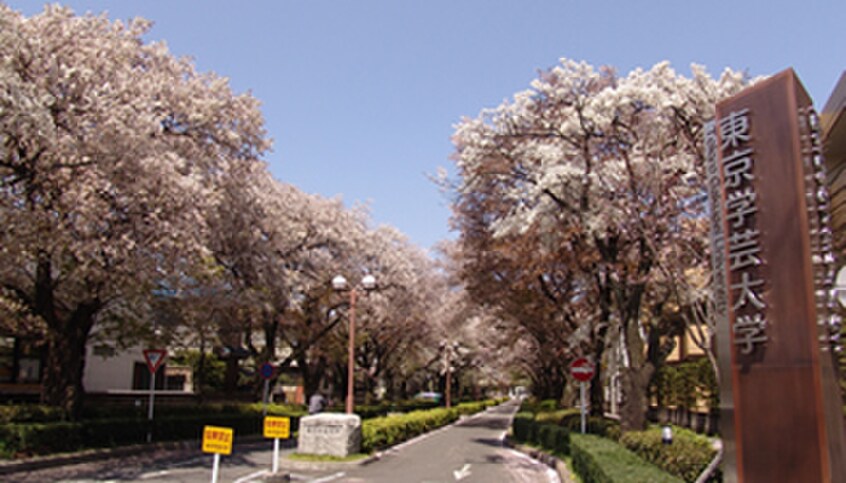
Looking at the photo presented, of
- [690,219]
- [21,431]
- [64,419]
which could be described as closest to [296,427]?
[64,419]

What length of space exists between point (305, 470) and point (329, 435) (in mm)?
1464

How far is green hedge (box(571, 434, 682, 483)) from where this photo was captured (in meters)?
8.02

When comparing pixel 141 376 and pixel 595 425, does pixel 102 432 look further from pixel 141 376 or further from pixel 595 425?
pixel 141 376

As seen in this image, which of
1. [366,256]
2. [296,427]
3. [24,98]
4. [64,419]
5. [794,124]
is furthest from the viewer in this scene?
[366,256]

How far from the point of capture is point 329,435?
16.5m

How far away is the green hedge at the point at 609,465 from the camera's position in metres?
8.02

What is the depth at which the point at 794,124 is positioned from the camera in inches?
227

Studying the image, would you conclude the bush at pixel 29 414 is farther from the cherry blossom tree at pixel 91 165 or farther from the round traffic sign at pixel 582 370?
the round traffic sign at pixel 582 370

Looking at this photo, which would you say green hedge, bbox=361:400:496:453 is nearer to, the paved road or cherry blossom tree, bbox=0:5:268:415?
the paved road

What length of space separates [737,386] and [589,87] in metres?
10.6

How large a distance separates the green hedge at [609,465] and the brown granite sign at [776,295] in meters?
2.36

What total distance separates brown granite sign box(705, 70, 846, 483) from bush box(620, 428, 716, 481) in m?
4.11

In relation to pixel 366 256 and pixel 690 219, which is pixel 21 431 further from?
pixel 366 256

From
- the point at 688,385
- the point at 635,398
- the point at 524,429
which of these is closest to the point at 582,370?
the point at 635,398
